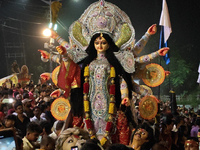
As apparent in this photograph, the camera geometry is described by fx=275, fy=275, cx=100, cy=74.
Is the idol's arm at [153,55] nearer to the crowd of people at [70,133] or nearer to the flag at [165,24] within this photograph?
the crowd of people at [70,133]

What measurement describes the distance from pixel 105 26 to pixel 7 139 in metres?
3.28

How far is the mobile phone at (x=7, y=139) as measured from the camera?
2.15m

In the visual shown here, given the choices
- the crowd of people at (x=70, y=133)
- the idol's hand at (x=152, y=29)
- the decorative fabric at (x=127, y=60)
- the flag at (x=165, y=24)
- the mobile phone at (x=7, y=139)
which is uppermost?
the flag at (x=165, y=24)

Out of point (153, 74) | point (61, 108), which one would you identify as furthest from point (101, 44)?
point (61, 108)

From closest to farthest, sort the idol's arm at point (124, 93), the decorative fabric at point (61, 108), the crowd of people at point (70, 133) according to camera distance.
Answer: the crowd of people at point (70, 133) → the idol's arm at point (124, 93) → the decorative fabric at point (61, 108)

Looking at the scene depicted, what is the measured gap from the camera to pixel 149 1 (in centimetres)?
1862

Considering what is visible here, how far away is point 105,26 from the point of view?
198 inches

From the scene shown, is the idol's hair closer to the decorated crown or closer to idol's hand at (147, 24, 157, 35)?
the decorated crown

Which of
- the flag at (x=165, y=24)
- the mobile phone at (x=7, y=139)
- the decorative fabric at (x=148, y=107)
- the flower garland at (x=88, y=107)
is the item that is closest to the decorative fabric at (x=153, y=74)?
the decorative fabric at (x=148, y=107)

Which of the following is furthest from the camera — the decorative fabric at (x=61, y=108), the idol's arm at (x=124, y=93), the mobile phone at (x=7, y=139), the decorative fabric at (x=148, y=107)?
the decorative fabric at (x=61, y=108)

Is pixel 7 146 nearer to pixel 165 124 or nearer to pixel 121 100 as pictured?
pixel 121 100

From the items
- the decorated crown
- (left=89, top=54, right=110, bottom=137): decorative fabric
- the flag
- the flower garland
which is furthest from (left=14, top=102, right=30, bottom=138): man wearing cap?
the flag

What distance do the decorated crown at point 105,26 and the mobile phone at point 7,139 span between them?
Result: 317cm

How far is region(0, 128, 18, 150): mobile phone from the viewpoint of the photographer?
2.15 metres
